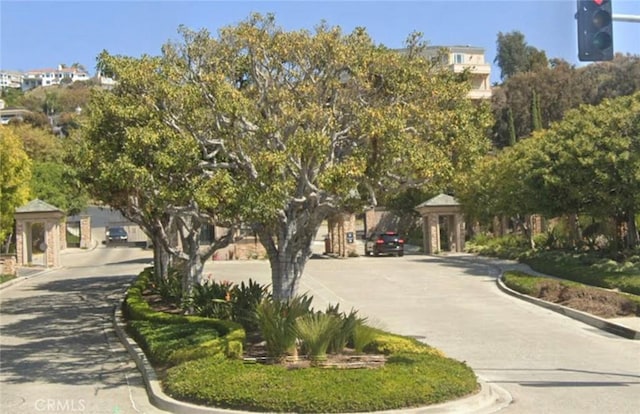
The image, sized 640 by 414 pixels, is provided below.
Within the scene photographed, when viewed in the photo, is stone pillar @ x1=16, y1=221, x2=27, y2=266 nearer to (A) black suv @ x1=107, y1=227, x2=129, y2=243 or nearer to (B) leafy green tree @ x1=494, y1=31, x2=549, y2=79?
(A) black suv @ x1=107, y1=227, x2=129, y2=243

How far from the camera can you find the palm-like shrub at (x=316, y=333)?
12.0 meters

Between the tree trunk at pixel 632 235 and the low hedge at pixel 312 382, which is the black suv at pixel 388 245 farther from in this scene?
the low hedge at pixel 312 382

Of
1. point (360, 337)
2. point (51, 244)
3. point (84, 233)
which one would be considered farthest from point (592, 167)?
point (84, 233)

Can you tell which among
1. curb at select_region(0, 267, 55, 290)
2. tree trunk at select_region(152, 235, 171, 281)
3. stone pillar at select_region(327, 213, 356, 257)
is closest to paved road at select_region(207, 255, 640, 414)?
tree trunk at select_region(152, 235, 171, 281)

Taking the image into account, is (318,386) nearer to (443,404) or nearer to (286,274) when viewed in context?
(443,404)

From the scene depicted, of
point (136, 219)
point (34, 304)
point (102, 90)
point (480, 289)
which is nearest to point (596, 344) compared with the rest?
point (480, 289)

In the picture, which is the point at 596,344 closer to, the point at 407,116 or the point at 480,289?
the point at 407,116

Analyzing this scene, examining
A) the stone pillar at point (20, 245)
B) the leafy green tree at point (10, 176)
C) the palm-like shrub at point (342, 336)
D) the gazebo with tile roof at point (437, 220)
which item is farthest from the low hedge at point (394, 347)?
the stone pillar at point (20, 245)

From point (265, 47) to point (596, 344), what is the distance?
29.5ft

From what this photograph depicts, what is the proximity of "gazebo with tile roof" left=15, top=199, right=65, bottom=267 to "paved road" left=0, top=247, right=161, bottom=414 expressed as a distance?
1033 centimetres

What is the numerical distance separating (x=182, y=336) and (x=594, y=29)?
8795 millimetres

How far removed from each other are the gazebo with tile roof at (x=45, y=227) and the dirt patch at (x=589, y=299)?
29102mm

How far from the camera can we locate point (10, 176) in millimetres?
38469

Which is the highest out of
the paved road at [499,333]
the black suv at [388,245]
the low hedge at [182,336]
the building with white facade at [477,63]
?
the building with white facade at [477,63]
